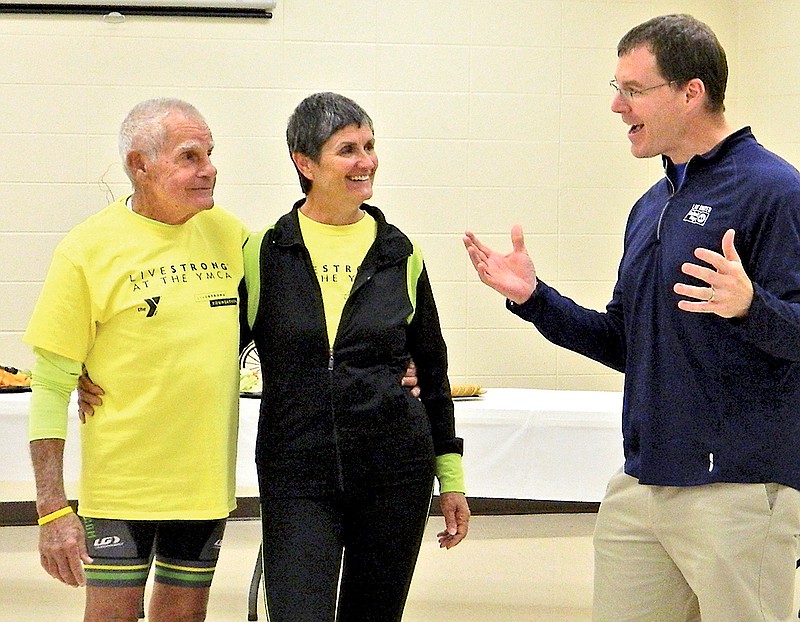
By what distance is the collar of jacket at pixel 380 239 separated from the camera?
2.34 meters

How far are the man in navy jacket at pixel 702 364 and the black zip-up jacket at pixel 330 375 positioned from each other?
497mm

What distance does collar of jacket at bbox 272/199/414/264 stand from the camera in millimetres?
2342

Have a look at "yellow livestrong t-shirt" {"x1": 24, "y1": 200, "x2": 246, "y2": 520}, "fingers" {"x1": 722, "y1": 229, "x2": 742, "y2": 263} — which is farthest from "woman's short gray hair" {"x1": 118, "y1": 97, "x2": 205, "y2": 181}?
"fingers" {"x1": 722, "y1": 229, "x2": 742, "y2": 263}

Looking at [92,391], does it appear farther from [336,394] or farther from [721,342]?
[721,342]

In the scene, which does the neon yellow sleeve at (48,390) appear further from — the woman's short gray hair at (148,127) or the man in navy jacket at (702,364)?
the man in navy jacket at (702,364)

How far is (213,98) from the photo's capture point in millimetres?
5645

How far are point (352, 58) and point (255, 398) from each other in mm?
2547

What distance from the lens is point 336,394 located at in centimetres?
227

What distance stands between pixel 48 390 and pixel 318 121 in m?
0.84

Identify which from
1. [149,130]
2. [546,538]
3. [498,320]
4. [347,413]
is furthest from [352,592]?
[498,320]

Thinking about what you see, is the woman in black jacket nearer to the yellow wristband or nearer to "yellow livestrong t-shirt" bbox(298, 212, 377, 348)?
"yellow livestrong t-shirt" bbox(298, 212, 377, 348)

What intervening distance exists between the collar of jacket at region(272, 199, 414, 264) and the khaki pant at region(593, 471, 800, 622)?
2.40 feet

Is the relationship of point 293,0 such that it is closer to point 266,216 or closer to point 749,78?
point 266,216

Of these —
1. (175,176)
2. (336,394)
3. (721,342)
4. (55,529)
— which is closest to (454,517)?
(336,394)
